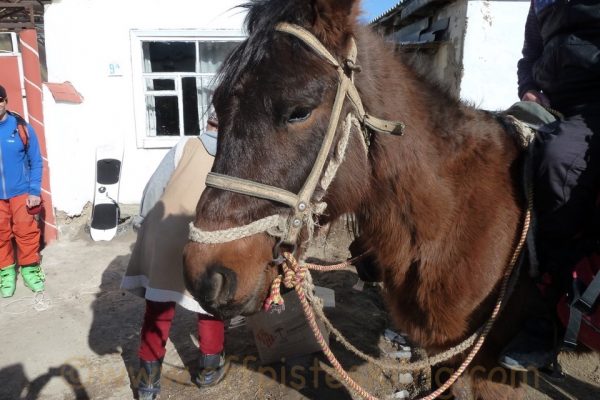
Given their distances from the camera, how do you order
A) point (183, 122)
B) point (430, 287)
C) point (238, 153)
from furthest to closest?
point (183, 122) < point (430, 287) < point (238, 153)

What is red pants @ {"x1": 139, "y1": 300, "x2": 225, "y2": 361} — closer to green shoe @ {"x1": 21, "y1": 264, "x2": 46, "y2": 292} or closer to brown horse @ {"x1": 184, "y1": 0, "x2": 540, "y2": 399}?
brown horse @ {"x1": 184, "y1": 0, "x2": 540, "y2": 399}

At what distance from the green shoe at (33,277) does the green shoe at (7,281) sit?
4.9 inches

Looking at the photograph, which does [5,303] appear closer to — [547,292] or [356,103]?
[356,103]

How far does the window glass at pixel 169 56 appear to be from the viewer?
7.49m

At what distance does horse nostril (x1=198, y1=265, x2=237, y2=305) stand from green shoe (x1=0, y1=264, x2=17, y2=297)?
4.83m

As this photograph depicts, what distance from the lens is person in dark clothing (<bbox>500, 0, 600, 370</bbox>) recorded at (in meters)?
1.62

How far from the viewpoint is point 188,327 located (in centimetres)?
425

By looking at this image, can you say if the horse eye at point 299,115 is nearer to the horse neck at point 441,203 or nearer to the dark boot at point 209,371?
the horse neck at point 441,203

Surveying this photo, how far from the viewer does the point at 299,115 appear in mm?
1448

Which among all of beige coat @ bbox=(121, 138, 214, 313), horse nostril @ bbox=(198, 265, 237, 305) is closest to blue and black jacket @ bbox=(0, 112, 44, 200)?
beige coat @ bbox=(121, 138, 214, 313)

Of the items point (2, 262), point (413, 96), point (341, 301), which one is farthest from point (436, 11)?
point (2, 262)

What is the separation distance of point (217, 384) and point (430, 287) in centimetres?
229

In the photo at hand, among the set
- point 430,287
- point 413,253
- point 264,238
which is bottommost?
point 430,287

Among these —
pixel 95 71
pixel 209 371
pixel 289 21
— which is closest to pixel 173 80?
pixel 95 71
